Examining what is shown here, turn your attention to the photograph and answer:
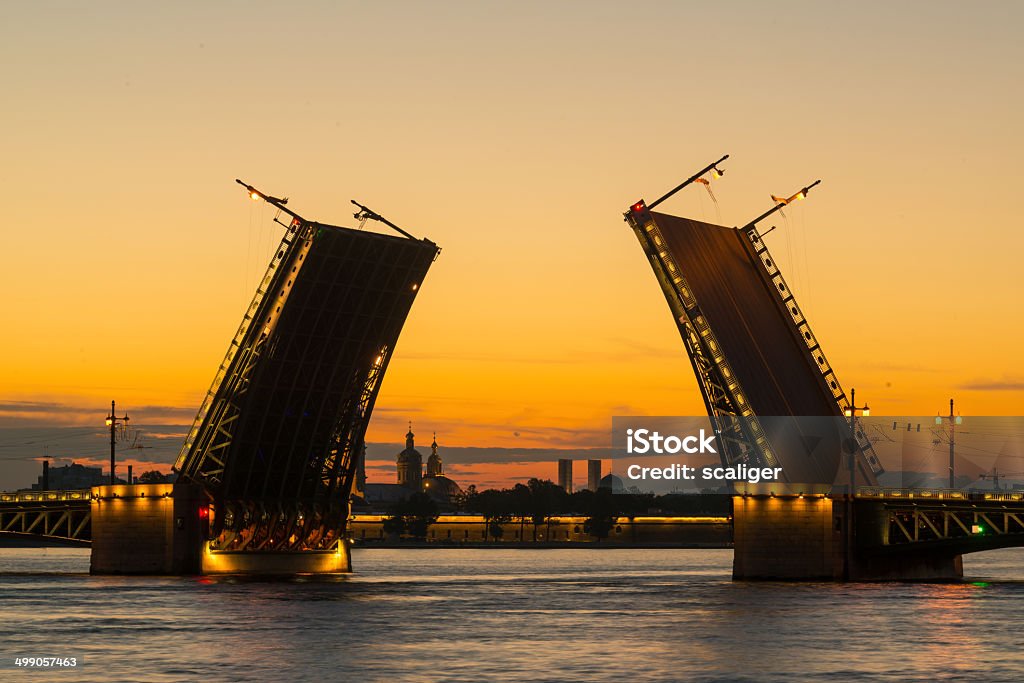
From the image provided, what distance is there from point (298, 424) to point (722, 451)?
54.2ft

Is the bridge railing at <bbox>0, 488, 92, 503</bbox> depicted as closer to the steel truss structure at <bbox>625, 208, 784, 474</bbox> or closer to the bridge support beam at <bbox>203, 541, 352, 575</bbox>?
the bridge support beam at <bbox>203, 541, 352, 575</bbox>

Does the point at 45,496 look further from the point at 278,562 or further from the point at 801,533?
the point at 801,533

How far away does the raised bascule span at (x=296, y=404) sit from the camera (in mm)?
65500

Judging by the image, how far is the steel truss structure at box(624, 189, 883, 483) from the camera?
66188mm

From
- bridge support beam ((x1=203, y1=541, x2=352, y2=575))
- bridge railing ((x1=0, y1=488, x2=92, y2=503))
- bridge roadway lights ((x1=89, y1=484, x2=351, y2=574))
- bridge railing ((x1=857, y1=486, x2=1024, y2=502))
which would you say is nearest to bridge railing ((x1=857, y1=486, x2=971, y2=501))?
bridge railing ((x1=857, y1=486, x2=1024, y2=502))

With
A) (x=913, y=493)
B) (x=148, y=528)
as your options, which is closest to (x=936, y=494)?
(x=913, y=493)

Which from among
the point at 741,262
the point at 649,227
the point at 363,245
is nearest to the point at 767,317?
the point at 741,262

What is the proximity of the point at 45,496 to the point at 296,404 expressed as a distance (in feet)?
52.2

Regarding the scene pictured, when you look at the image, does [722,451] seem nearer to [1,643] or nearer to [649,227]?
[649,227]

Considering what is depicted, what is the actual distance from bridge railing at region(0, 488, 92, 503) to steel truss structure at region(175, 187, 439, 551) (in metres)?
7.87

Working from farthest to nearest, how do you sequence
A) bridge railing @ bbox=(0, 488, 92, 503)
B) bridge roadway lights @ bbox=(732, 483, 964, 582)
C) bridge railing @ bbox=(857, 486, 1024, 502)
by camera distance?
bridge railing @ bbox=(0, 488, 92, 503)
bridge roadway lights @ bbox=(732, 483, 964, 582)
bridge railing @ bbox=(857, 486, 1024, 502)

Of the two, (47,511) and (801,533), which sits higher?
(47,511)

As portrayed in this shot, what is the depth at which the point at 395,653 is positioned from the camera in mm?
40406

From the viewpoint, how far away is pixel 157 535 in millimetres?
73875
